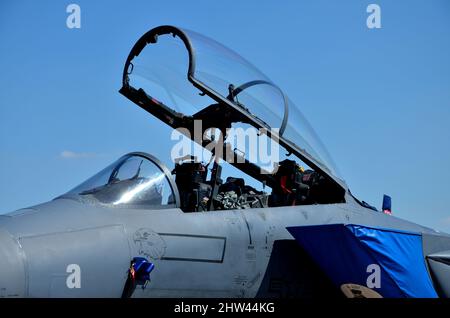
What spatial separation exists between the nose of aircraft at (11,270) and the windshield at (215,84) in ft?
11.3

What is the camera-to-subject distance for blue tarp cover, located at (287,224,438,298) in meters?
6.57

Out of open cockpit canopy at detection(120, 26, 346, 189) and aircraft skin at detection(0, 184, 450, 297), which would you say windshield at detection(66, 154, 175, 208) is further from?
open cockpit canopy at detection(120, 26, 346, 189)

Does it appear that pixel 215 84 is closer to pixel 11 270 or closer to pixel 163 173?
pixel 163 173

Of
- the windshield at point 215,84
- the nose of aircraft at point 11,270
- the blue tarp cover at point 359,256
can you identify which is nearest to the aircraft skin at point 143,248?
the nose of aircraft at point 11,270

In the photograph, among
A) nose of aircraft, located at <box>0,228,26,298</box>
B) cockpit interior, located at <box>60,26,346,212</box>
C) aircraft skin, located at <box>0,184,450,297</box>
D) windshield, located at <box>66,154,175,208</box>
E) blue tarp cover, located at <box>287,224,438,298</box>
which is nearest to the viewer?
nose of aircraft, located at <box>0,228,26,298</box>

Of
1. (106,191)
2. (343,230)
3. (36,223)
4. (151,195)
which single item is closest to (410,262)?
(343,230)

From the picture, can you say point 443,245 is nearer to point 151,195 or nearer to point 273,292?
point 273,292

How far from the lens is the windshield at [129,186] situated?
6.16 metres

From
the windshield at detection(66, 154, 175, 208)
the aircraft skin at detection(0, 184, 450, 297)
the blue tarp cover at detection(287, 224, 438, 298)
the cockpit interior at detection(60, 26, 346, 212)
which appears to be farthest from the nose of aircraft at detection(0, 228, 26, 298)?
the blue tarp cover at detection(287, 224, 438, 298)

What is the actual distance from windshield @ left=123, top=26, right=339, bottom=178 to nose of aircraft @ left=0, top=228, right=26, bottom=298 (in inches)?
136

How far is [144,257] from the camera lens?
5660mm

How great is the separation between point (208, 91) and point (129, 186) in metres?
1.79

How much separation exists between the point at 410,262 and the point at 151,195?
128 inches

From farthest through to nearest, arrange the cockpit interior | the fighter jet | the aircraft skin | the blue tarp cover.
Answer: the cockpit interior
the blue tarp cover
the fighter jet
the aircraft skin
